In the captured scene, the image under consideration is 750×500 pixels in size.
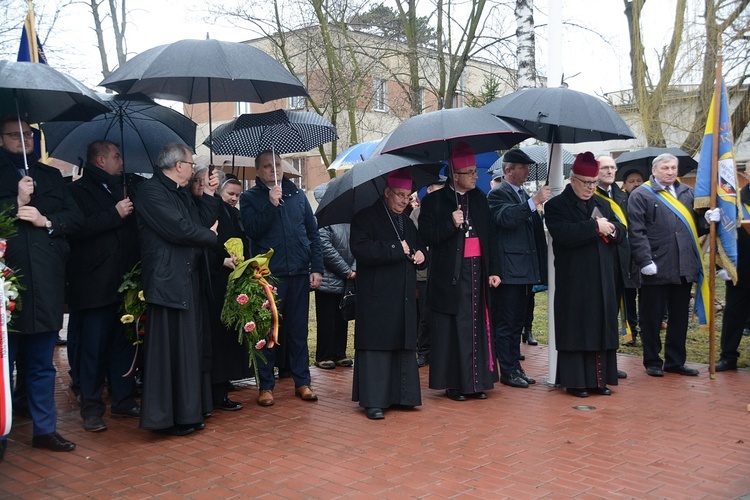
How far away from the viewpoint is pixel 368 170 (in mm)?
5992

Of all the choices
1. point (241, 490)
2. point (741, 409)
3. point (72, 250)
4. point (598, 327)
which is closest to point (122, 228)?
point (72, 250)

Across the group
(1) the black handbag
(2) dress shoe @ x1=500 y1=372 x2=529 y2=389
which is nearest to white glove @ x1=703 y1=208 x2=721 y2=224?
(2) dress shoe @ x1=500 y1=372 x2=529 y2=389

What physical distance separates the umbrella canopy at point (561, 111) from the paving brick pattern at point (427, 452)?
2332 mm

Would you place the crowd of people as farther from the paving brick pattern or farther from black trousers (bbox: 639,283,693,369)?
the paving brick pattern

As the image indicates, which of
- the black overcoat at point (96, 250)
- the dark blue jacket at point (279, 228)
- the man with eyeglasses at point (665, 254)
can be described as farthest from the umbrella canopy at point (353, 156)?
the black overcoat at point (96, 250)

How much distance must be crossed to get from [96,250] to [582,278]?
4.15 metres

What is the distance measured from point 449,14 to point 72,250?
46.8 feet

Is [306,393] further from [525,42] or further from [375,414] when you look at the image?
[525,42]

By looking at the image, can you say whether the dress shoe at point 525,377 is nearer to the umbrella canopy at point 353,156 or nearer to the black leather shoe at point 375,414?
the black leather shoe at point 375,414

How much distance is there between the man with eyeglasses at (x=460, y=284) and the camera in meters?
6.91

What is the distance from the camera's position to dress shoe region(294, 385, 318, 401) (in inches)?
276

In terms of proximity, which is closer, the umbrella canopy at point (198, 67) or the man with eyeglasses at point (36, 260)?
the man with eyeglasses at point (36, 260)

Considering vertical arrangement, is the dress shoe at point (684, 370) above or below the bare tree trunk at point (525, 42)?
below

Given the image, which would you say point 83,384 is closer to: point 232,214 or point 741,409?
point 232,214
